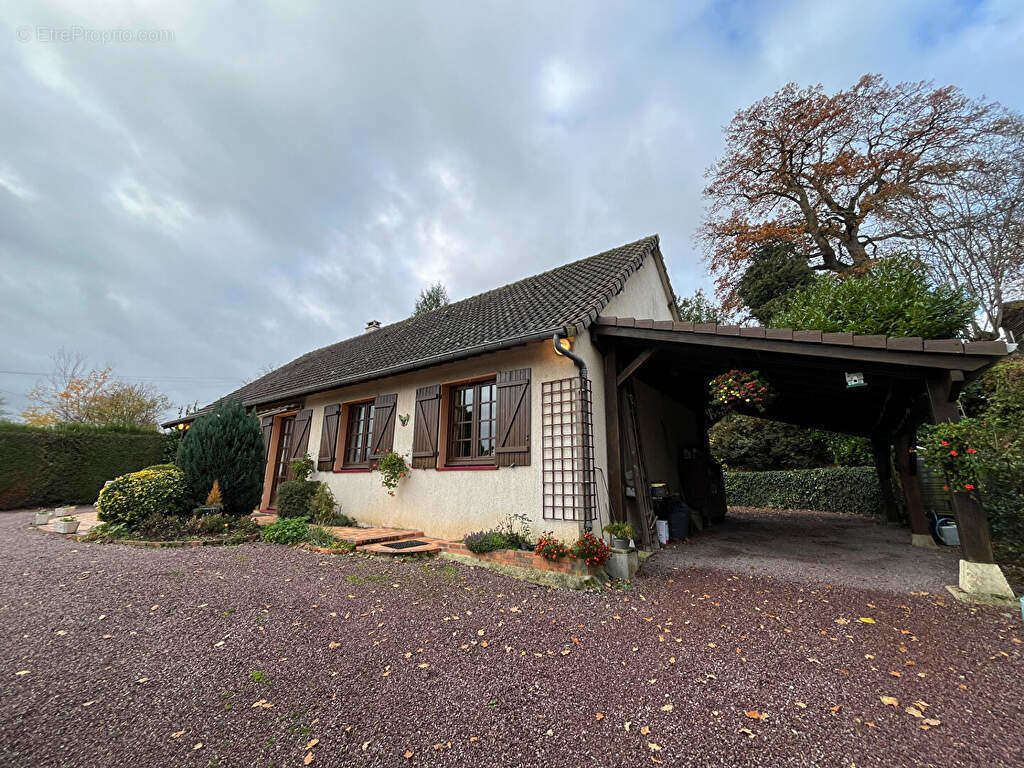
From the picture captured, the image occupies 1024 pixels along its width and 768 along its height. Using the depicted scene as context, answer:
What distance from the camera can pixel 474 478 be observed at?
5.62 meters

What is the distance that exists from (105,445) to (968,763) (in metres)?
17.1

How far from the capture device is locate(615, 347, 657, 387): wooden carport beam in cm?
510

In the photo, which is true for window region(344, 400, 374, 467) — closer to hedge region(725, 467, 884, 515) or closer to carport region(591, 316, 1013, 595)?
carport region(591, 316, 1013, 595)

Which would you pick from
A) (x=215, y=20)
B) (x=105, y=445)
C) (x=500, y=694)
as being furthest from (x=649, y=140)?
(x=105, y=445)

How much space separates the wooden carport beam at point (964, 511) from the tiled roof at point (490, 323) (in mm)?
3505

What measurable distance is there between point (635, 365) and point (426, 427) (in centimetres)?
335

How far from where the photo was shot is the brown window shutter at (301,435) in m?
8.58

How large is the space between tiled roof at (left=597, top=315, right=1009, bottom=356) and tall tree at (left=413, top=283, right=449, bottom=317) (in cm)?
2069

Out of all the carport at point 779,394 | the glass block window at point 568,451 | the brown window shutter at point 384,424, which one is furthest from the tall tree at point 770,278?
the brown window shutter at point 384,424

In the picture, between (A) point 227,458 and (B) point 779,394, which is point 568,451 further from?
(A) point 227,458

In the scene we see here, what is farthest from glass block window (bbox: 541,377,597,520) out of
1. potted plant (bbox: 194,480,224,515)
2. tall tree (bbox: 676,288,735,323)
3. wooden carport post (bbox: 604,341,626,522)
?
tall tree (bbox: 676,288,735,323)

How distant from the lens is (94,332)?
24.9m

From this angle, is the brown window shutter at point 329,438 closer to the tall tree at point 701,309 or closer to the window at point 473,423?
the window at point 473,423

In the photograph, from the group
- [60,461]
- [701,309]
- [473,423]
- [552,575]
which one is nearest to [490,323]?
[473,423]
